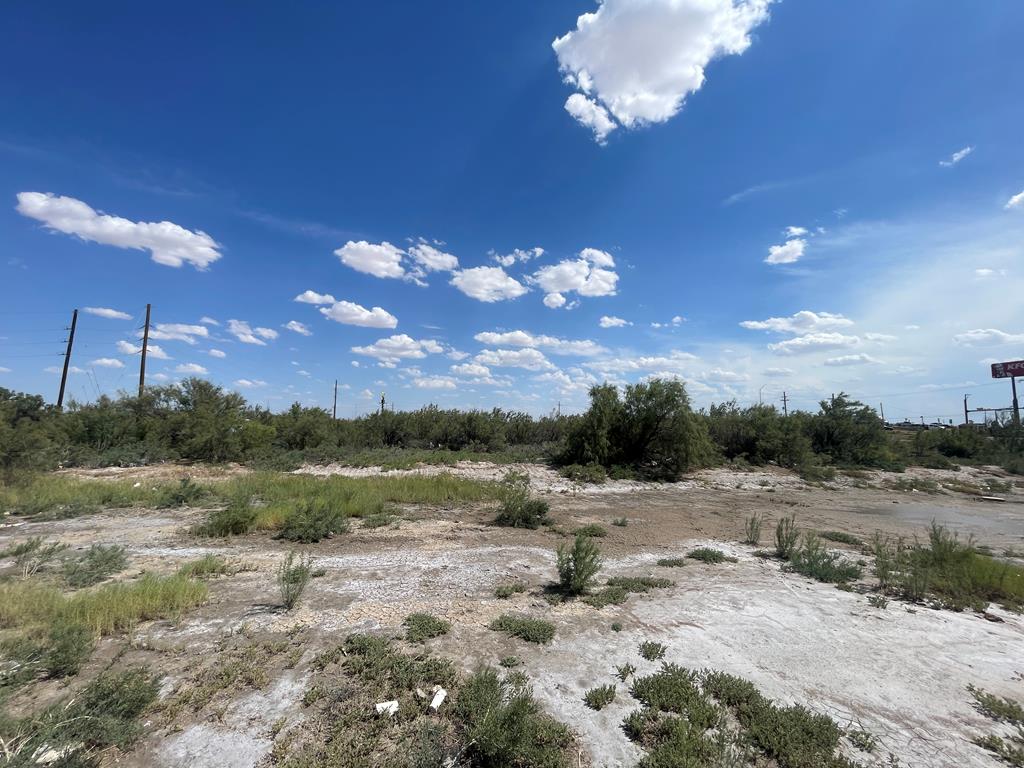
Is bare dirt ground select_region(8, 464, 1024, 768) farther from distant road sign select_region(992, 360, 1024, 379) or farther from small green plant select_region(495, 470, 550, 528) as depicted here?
distant road sign select_region(992, 360, 1024, 379)

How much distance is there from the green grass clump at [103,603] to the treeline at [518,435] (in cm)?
1282

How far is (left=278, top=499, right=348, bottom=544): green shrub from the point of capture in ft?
27.6

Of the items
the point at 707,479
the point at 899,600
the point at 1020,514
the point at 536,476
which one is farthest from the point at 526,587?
the point at 1020,514

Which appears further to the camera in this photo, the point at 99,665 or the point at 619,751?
the point at 99,665

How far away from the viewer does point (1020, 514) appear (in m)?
14.3

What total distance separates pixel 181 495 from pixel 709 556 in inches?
508

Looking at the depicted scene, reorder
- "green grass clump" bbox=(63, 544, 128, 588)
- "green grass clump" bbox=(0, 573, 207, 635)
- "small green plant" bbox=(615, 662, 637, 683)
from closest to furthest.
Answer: "small green plant" bbox=(615, 662, 637, 683), "green grass clump" bbox=(0, 573, 207, 635), "green grass clump" bbox=(63, 544, 128, 588)

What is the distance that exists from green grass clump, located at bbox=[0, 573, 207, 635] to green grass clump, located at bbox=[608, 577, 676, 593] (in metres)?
5.58

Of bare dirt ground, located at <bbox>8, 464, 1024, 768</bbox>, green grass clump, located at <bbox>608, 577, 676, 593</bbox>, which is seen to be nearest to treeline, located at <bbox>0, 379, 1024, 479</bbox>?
bare dirt ground, located at <bbox>8, 464, 1024, 768</bbox>

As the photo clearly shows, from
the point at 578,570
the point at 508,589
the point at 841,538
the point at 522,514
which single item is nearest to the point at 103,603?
the point at 508,589

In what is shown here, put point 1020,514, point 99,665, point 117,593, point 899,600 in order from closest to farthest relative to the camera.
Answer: point 99,665 < point 117,593 < point 899,600 < point 1020,514

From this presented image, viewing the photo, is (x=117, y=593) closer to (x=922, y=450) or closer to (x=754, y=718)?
(x=754, y=718)

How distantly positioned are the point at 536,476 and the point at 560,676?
14.7 m

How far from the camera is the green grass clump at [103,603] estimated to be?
4477 millimetres
